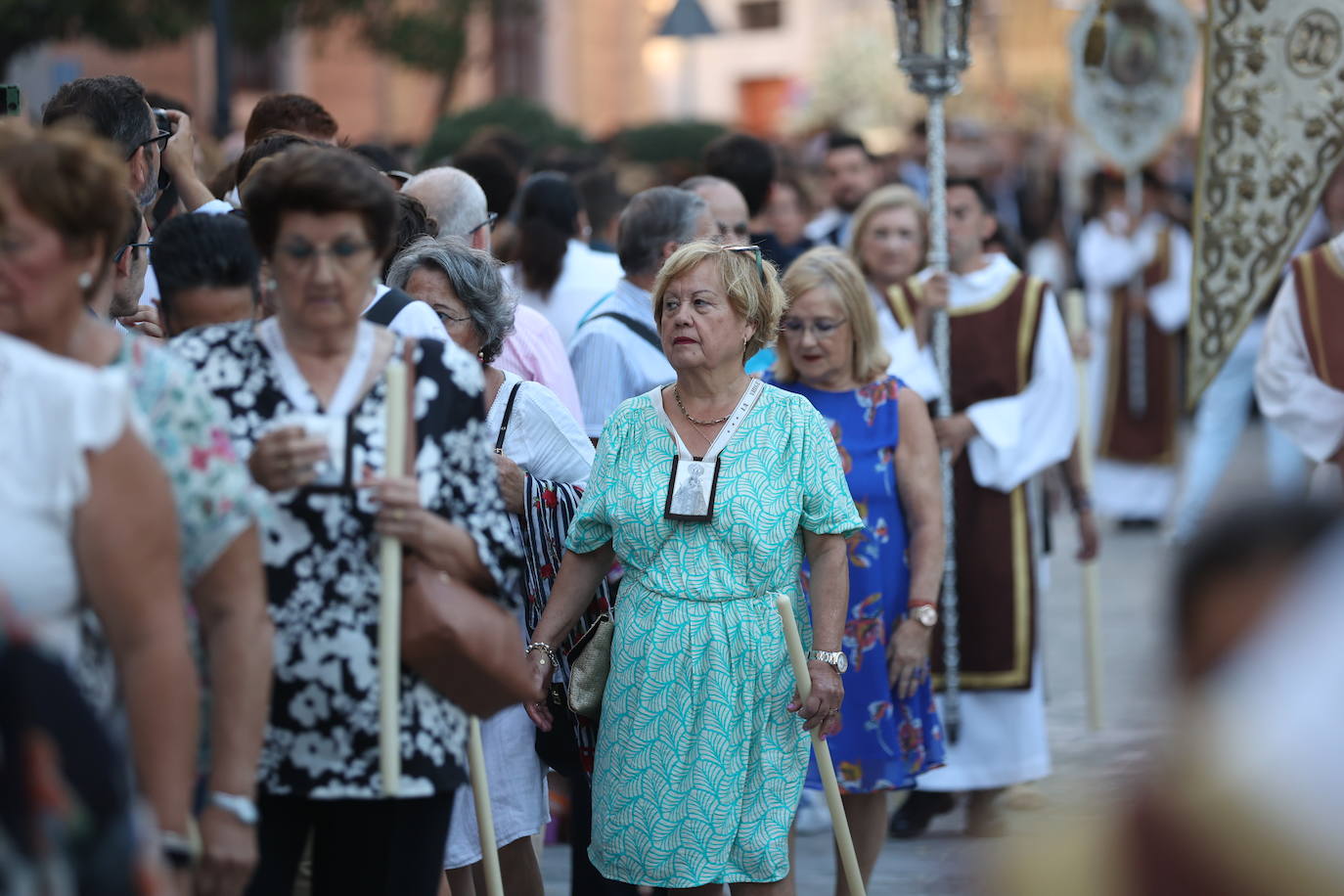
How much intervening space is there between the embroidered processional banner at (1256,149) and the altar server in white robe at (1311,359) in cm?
20

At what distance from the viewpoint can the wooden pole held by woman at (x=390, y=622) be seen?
3168 millimetres

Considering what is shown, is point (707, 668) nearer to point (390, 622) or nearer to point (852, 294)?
point (390, 622)

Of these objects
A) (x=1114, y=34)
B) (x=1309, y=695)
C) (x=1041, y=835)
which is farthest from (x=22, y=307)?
(x=1114, y=34)

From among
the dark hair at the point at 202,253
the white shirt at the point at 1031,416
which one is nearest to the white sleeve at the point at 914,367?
the white shirt at the point at 1031,416

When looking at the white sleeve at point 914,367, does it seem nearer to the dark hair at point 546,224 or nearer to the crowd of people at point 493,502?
the crowd of people at point 493,502

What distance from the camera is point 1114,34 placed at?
9.06m

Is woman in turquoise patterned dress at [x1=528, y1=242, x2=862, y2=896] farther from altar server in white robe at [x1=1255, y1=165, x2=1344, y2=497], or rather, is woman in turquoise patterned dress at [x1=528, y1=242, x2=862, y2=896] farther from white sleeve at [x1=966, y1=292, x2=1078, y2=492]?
altar server in white robe at [x1=1255, y1=165, x2=1344, y2=497]

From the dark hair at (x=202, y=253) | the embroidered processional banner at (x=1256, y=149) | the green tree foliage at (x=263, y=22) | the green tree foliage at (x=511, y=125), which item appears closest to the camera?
the dark hair at (x=202, y=253)

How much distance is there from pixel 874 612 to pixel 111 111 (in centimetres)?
236

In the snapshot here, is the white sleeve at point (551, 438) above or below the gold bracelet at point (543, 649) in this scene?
Result: above

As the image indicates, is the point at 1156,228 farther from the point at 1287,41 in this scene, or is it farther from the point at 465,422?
the point at 465,422

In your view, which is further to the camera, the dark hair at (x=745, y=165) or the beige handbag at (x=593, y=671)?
the dark hair at (x=745, y=165)

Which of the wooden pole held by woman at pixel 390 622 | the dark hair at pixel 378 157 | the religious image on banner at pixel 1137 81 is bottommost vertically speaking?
the wooden pole held by woman at pixel 390 622

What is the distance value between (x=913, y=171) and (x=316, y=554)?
1080cm
